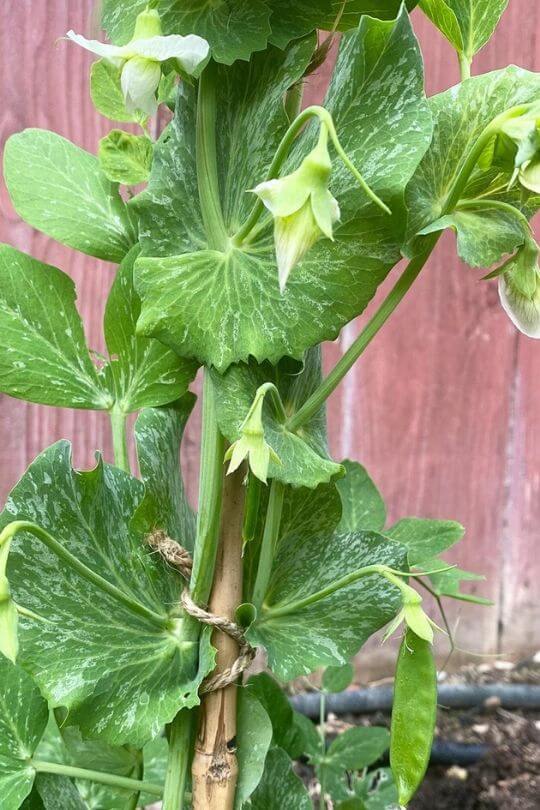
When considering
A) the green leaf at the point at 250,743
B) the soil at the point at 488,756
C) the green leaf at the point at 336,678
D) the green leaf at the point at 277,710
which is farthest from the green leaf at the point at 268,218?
the soil at the point at 488,756

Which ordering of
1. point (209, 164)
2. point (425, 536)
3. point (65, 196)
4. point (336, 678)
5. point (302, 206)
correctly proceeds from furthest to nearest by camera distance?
point (336, 678) < point (425, 536) < point (65, 196) < point (209, 164) < point (302, 206)

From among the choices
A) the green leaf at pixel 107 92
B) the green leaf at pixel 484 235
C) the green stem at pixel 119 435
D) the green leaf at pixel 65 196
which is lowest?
the green stem at pixel 119 435

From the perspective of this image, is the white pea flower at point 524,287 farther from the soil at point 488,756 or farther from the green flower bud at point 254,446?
the soil at point 488,756

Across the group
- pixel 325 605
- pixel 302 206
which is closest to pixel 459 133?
pixel 302 206

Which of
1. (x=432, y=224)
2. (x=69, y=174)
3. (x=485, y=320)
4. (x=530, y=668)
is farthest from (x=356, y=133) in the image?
(x=530, y=668)

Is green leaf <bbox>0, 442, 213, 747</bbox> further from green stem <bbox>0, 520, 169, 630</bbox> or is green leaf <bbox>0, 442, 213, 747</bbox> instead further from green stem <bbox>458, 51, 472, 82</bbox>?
green stem <bbox>458, 51, 472, 82</bbox>

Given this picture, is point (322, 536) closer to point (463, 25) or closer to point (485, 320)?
point (463, 25)

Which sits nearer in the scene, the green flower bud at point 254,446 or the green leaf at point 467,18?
the green flower bud at point 254,446

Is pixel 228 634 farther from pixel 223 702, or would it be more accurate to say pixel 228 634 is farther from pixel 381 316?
pixel 381 316
